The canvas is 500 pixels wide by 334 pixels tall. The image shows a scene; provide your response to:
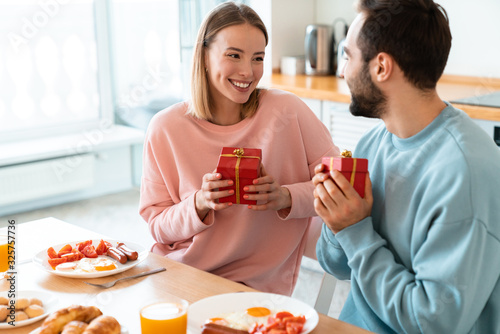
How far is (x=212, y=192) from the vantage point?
1.43 m

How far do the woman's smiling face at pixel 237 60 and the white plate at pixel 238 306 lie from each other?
638 millimetres

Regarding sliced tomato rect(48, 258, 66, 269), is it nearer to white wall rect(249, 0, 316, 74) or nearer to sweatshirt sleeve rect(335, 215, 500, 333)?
sweatshirt sleeve rect(335, 215, 500, 333)

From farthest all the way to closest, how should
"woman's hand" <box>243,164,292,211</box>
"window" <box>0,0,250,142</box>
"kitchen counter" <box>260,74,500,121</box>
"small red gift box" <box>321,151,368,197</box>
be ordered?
1. "window" <box>0,0,250,142</box>
2. "kitchen counter" <box>260,74,500,121</box>
3. "woman's hand" <box>243,164,292,211</box>
4. "small red gift box" <box>321,151,368,197</box>

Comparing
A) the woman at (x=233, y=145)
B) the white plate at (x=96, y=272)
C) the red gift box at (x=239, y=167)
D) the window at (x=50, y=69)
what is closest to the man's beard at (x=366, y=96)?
the red gift box at (x=239, y=167)

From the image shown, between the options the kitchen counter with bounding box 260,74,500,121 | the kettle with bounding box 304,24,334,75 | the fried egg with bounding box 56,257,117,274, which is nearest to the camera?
the fried egg with bounding box 56,257,117,274

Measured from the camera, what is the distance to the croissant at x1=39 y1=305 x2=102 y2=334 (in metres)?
1.03

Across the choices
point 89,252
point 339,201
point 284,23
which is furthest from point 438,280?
point 284,23

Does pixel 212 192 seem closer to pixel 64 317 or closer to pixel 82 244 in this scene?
pixel 82 244

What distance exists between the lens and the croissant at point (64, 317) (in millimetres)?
1026

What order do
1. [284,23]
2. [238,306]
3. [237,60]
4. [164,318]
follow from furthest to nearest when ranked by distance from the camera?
1. [284,23]
2. [237,60]
3. [238,306]
4. [164,318]

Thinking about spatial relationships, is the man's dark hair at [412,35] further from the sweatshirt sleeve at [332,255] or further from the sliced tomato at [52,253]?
the sliced tomato at [52,253]

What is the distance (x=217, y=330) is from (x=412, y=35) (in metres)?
0.66

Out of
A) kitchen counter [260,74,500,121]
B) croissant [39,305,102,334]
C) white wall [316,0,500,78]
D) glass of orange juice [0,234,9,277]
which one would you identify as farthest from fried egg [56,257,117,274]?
white wall [316,0,500,78]

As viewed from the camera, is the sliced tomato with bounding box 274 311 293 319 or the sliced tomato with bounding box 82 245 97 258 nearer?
the sliced tomato with bounding box 274 311 293 319
